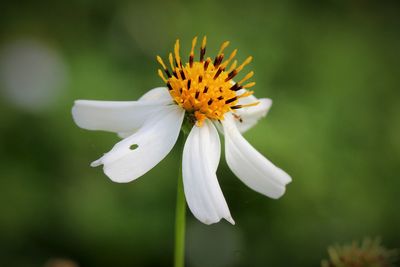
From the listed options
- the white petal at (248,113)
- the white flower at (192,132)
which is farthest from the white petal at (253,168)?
the white petal at (248,113)

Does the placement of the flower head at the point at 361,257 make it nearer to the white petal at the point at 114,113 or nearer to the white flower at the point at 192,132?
the white flower at the point at 192,132

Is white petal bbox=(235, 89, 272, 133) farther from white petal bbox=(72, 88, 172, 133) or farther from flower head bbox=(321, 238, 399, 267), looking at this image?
flower head bbox=(321, 238, 399, 267)

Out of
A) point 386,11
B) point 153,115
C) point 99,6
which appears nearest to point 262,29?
point 99,6

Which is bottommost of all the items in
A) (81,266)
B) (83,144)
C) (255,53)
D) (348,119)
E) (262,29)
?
(81,266)

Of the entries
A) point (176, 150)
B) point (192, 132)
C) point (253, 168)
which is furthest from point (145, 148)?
point (176, 150)

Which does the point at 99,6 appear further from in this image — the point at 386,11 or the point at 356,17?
the point at 386,11

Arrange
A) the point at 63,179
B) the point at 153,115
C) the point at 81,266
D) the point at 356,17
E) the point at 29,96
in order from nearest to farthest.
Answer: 1. the point at 153,115
2. the point at 81,266
3. the point at 63,179
4. the point at 29,96
5. the point at 356,17

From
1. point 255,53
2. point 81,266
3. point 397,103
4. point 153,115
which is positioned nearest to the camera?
point 153,115
